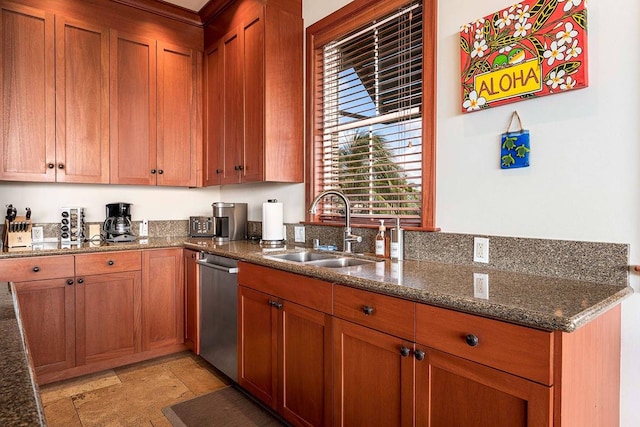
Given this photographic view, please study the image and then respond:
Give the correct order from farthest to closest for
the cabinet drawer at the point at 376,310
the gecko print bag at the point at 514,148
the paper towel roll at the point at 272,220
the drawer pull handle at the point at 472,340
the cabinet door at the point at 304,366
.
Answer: the paper towel roll at the point at 272,220
the cabinet door at the point at 304,366
the gecko print bag at the point at 514,148
the cabinet drawer at the point at 376,310
the drawer pull handle at the point at 472,340

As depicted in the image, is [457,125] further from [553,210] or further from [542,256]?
[542,256]

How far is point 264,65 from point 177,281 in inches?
65.2

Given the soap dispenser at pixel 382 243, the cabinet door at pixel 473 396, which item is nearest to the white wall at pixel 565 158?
the soap dispenser at pixel 382 243

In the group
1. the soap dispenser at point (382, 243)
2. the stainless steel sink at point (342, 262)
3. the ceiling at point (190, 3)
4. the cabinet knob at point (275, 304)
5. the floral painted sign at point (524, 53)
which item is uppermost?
the ceiling at point (190, 3)

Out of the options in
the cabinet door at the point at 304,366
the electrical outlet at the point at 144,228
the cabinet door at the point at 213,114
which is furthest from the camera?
the electrical outlet at the point at 144,228

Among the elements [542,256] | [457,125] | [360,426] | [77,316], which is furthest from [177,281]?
[542,256]

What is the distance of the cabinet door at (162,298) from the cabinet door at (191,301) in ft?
0.18

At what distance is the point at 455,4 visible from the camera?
1859 mm

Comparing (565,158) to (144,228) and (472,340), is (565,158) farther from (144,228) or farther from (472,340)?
(144,228)

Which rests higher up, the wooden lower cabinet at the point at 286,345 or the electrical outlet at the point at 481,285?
the electrical outlet at the point at 481,285

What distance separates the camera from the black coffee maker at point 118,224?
3.01 meters

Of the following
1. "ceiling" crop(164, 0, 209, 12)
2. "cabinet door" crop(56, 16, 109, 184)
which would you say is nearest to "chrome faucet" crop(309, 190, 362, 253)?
"cabinet door" crop(56, 16, 109, 184)

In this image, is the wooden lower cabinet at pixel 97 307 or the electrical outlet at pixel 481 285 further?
the wooden lower cabinet at pixel 97 307

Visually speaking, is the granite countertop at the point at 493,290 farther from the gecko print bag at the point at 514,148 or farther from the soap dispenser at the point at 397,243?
the gecko print bag at the point at 514,148
